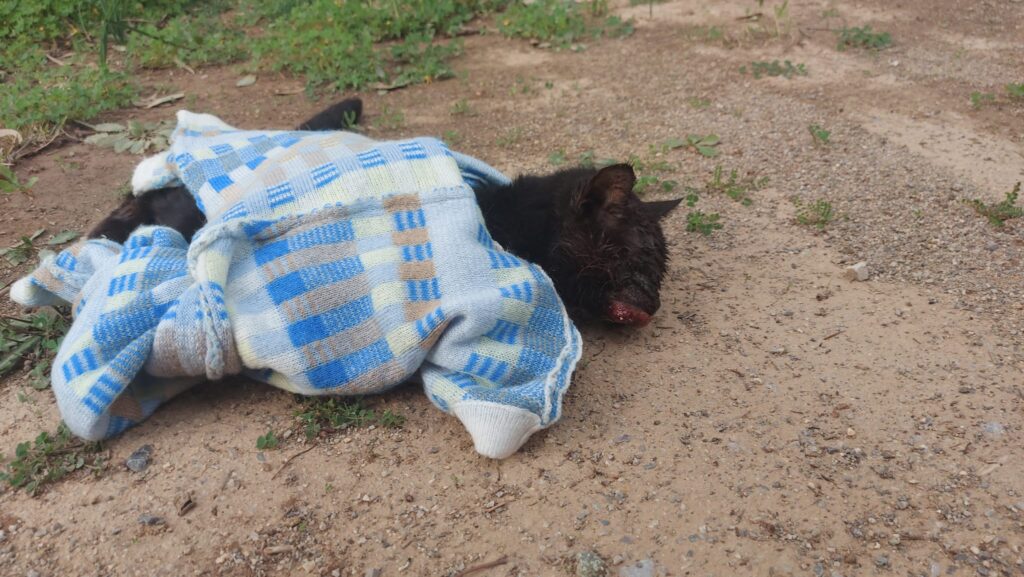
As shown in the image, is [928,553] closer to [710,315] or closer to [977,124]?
[710,315]

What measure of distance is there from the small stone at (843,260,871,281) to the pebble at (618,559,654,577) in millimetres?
Answer: 2231

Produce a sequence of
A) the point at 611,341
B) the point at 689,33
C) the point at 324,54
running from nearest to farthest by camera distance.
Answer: the point at 611,341
the point at 324,54
the point at 689,33

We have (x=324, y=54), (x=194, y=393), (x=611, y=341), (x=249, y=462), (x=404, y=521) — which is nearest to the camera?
(x=404, y=521)

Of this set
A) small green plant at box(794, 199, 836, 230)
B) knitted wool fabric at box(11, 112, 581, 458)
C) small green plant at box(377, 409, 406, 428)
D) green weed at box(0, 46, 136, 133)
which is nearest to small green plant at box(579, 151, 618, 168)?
small green plant at box(794, 199, 836, 230)

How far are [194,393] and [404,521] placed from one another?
1231 mm

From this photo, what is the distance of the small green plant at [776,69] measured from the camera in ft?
21.1

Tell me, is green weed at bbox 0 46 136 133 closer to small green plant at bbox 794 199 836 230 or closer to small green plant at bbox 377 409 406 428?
small green plant at bbox 377 409 406 428

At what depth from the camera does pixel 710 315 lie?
12.9 feet

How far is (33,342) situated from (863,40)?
21.8ft

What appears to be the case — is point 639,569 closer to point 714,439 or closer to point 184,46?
point 714,439

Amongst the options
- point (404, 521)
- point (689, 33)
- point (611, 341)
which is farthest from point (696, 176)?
point (404, 521)

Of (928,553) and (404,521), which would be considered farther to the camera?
(404,521)

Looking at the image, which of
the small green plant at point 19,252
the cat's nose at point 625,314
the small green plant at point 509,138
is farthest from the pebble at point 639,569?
the small green plant at point 19,252

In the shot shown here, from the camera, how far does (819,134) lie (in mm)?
5426
